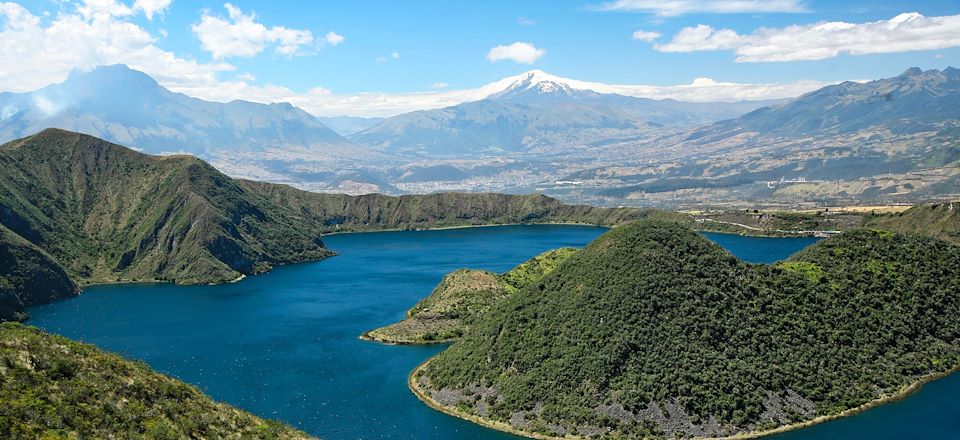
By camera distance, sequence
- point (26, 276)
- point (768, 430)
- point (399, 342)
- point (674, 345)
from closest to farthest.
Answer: point (768, 430) → point (674, 345) → point (399, 342) → point (26, 276)

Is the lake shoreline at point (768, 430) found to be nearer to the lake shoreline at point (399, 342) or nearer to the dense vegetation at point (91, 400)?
the lake shoreline at point (399, 342)

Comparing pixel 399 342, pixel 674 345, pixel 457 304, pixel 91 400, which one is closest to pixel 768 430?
pixel 674 345

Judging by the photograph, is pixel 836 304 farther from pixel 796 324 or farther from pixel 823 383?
pixel 823 383

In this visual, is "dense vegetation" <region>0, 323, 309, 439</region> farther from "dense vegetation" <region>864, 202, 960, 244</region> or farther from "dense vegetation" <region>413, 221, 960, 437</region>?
"dense vegetation" <region>864, 202, 960, 244</region>

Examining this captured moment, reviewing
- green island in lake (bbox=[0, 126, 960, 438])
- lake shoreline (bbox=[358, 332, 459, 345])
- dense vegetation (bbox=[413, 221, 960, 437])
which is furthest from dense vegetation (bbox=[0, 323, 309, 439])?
lake shoreline (bbox=[358, 332, 459, 345])

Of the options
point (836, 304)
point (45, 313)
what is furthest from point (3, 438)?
point (45, 313)

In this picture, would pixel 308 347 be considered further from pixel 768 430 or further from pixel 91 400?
pixel 91 400
